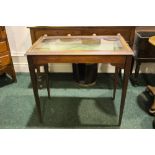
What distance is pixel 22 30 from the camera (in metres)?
2.23

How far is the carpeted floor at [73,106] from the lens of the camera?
59.7 inches

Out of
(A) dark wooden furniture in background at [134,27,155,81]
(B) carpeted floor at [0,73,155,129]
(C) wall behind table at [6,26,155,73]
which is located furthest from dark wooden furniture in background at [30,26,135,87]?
(B) carpeted floor at [0,73,155,129]

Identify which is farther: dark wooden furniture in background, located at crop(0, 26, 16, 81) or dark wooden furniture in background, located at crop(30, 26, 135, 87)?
dark wooden furniture in background, located at crop(0, 26, 16, 81)

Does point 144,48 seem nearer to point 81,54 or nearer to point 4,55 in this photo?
point 81,54

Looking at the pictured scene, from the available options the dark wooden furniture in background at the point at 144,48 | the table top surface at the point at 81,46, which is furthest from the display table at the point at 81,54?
the dark wooden furniture in background at the point at 144,48

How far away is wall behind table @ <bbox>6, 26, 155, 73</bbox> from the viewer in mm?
2237

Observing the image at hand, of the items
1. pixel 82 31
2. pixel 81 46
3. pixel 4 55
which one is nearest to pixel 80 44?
pixel 81 46

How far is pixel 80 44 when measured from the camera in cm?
133

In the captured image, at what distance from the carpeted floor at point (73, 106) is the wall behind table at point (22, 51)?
8.6 inches

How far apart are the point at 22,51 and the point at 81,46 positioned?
4.53ft

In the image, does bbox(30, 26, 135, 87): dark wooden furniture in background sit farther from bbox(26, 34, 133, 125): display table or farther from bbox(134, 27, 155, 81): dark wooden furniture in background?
bbox(26, 34, 133, 125): display table

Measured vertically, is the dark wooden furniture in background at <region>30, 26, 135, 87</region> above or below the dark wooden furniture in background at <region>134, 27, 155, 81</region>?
above
